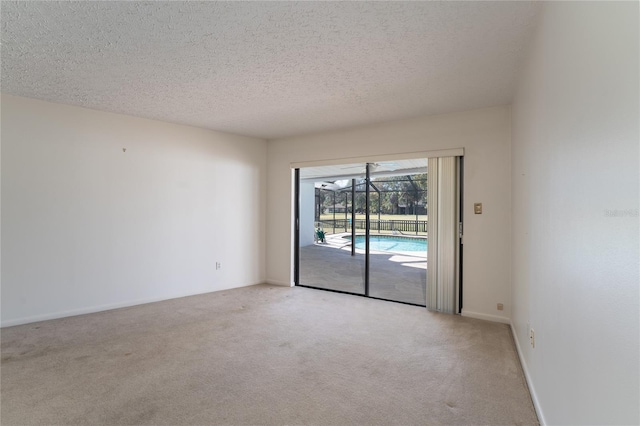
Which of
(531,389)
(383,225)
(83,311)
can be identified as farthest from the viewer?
(383,225)

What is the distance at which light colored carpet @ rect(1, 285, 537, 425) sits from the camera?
2.04m

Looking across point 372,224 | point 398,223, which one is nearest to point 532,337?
point 372,224

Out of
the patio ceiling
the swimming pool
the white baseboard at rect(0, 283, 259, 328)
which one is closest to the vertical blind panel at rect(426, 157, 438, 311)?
the patio ceiling

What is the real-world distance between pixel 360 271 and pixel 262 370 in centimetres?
424

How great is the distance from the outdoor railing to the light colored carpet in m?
1.69

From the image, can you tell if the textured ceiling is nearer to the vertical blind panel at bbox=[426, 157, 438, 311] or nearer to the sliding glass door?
the vertical blind panel at bbox=[426, 157, 438, 311]

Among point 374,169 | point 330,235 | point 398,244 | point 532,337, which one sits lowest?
point 532,337

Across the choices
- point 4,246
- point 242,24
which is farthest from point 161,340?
point 242,24

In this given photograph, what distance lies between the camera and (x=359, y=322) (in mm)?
3697

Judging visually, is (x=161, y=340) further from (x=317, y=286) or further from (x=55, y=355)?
(x=317, y=286)

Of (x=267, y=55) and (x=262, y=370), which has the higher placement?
(x=267, y=55)

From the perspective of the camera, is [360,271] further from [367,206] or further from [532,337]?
[532,337]

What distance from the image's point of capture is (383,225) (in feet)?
19.4

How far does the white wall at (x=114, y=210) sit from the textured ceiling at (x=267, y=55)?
0.48m
